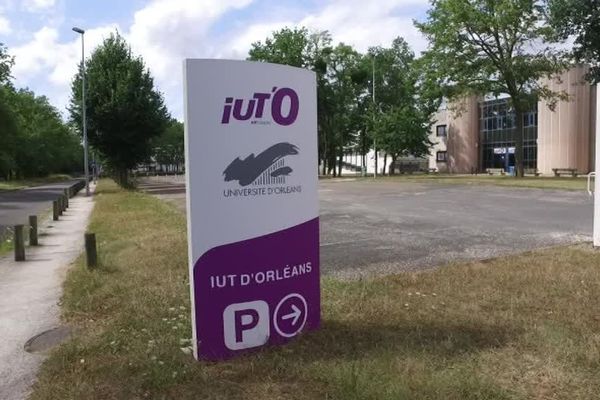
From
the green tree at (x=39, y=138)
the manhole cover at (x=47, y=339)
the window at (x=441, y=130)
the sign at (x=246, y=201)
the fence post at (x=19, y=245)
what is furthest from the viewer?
the green tree at (x=39, y=138)

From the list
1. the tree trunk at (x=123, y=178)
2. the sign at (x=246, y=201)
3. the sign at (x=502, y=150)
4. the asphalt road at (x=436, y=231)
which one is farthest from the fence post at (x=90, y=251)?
the sign at (x=502, y=150)

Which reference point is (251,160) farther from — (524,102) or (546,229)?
(524,102)

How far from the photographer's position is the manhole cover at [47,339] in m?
5.54

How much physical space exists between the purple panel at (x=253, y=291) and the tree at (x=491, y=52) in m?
36.4

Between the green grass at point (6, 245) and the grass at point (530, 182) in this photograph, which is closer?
the green grass at point (6, 245)

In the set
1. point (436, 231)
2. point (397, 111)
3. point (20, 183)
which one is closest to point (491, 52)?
point (397, 111)

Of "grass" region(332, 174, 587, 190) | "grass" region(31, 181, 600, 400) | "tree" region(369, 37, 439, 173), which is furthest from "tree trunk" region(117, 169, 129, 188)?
"grass" region(31, 181, 600, 400)

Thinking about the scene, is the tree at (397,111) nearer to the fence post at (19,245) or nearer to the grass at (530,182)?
the grass at (530,182)

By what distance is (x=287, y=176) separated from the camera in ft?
16.3

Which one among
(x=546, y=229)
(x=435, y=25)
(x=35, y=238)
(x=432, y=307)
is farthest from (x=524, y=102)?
(x=432, y=307)

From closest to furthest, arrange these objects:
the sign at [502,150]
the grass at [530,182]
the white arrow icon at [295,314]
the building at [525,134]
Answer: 1. the white arrow icon at [295,314]
2. the grass at [530,182]
3. the building at [525,134]
4. the sign at [502,150]

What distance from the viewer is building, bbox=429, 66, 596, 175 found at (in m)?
52.6

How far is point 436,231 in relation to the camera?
12102mm

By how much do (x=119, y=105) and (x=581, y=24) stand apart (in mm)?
26660
